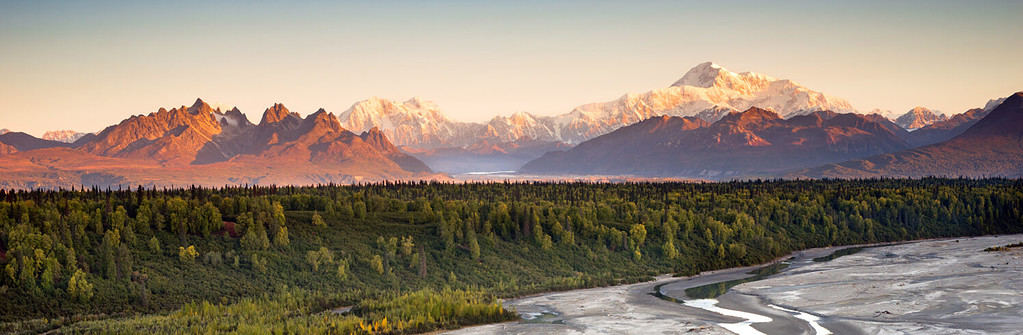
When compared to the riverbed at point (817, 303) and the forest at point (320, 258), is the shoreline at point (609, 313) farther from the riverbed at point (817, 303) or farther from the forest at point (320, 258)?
the forest at point (320, 258)

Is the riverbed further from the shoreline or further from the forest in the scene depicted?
the forest

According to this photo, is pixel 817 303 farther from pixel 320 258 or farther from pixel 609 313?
pixel 320 258

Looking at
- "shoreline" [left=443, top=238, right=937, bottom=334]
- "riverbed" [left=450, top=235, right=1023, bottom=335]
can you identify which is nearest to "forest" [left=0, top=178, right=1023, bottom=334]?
"shoreline" [left=443, top=238, right=937, bottom=334]

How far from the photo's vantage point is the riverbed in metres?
83.4

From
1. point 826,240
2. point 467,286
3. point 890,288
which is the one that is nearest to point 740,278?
point 890,288

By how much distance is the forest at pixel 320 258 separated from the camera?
91.1 m

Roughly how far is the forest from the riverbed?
6.99m

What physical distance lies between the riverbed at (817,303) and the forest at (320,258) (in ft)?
22.9

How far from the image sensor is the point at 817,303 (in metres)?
99.7

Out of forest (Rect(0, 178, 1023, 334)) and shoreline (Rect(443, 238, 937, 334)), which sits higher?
forest (Rect(0, 178, 1023, 334))

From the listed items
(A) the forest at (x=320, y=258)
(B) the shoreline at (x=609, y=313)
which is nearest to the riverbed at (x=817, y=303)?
(B) the shoreline at (x=609, y=313)

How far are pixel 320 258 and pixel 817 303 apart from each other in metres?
62.4

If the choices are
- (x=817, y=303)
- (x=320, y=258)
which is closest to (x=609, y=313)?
(x=817, y=303)

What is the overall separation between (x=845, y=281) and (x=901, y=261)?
1302 inches
